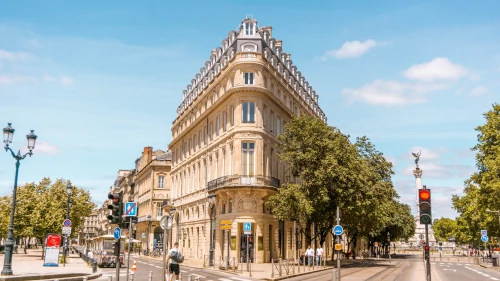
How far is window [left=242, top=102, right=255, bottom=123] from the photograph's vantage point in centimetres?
4531

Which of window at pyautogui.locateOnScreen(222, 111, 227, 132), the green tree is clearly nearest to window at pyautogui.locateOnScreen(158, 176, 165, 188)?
window at pyautogui.locateOnScreen(222, 111, 227, 132)

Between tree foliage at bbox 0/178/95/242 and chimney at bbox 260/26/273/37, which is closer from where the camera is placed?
chimney at bbox 260/26/273/37

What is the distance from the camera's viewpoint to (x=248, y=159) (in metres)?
44.8

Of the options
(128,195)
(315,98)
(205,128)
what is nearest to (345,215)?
(205,128)

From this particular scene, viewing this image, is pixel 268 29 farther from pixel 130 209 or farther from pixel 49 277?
pixel 130 209

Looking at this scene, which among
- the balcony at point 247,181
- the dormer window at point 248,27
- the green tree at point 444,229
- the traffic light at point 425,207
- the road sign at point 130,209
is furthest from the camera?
the green tree at point 444,229

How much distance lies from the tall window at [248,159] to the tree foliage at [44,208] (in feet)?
84.3

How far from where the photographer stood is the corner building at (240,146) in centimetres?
4353

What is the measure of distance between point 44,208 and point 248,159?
27.5 meters

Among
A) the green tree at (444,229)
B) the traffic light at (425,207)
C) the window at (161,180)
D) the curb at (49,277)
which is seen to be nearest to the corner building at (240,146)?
the curb at (49,277)

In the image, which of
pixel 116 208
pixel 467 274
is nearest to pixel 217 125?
pixel 467 274

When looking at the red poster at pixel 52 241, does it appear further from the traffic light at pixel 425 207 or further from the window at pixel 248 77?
the traffic light at pixel 425 207

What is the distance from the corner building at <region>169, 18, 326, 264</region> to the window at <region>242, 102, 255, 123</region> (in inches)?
3.8

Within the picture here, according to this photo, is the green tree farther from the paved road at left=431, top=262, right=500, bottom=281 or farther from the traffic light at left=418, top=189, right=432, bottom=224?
the traffic light at left=418, top=189, right=432, bottom=224
